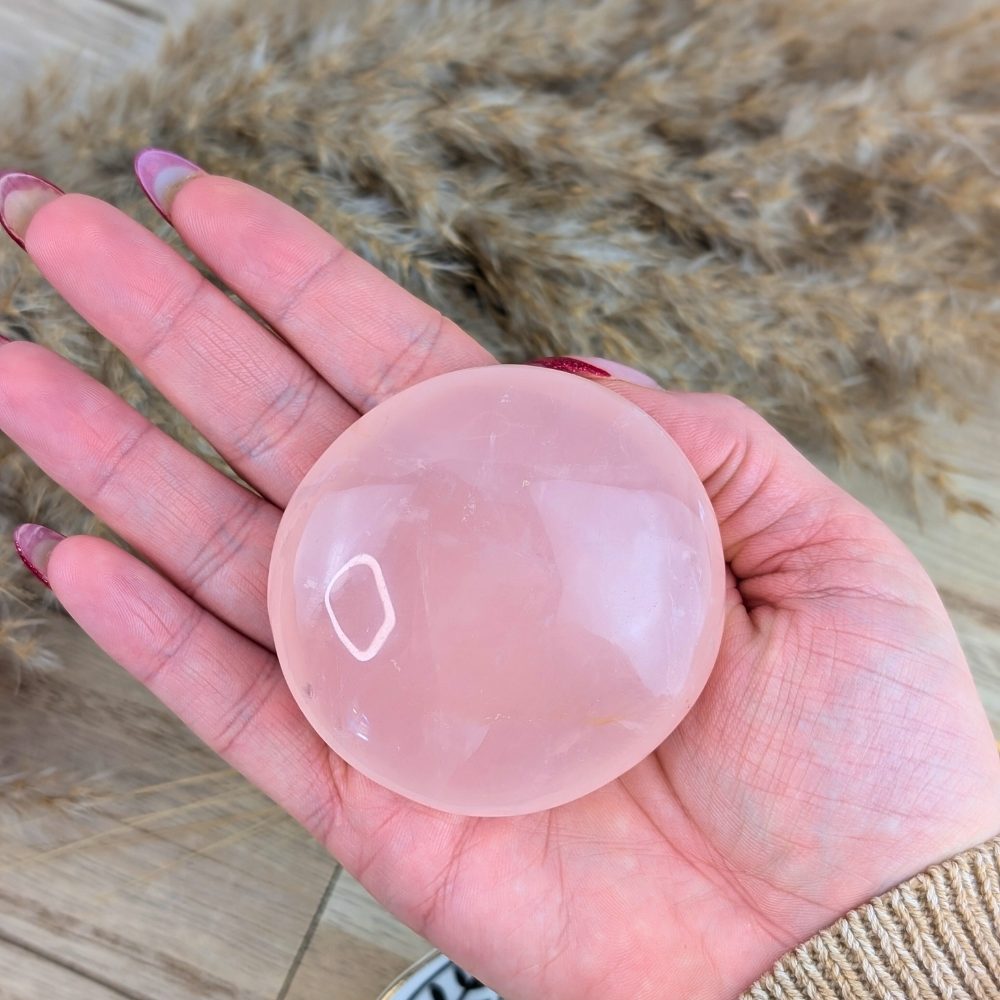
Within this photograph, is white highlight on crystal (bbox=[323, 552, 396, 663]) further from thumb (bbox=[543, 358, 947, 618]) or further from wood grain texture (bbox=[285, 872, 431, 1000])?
wood grain texture (bbox=[285, 872, 431, 1000])

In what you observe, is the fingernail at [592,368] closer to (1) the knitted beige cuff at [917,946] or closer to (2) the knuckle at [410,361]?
(2) the knuckle at [410,361]

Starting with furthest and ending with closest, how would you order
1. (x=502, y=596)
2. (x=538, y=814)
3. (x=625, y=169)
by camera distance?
(x=625, y=169), (x=538, y=814), (x=502, y=596)

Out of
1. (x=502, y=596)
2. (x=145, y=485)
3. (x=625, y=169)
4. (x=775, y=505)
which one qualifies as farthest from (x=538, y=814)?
(x=625, y=169)

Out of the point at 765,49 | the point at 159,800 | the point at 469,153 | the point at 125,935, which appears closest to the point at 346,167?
the point at 469,153

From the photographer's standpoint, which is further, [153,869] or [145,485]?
[153,869]

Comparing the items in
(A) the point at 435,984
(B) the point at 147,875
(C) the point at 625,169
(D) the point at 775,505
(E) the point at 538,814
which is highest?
(C) the point at 625,169

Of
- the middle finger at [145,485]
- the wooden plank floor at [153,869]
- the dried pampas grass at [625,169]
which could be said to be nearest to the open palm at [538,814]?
the middle finger at [145,485]

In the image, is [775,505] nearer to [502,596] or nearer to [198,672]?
[502,596]

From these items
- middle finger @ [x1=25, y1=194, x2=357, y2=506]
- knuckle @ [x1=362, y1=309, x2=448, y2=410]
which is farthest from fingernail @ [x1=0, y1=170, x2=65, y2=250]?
knuckle @ [x1=362, y1=309, x2=448, y2=410]
